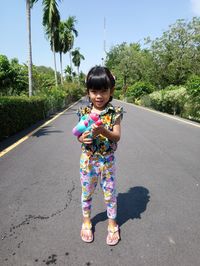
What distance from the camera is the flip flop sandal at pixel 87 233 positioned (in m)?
2.64

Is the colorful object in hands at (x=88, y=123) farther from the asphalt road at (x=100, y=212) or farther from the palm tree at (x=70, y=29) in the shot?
the palm tree at (x=70, y=29)

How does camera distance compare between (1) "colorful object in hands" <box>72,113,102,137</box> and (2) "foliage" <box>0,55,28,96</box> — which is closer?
(1) "colorful object in hands" <box>72,113,102,137</box>

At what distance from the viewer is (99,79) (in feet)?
7.60

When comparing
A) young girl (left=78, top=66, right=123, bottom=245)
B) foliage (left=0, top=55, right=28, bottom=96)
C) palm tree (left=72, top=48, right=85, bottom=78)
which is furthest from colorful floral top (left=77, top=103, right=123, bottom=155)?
palm tree (left=72, top=48, right=85, bottom=78)

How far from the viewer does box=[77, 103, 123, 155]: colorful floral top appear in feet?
7.98

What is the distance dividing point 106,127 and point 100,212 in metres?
1.35

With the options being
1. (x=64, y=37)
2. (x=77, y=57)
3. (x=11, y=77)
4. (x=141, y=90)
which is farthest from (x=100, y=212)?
(x=77, y=57)

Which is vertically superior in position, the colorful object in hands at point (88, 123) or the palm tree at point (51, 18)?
the palm tree at point (51, 18)

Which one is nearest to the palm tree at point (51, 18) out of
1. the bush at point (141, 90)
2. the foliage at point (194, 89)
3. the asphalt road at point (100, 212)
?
the bush at point (141, 90)

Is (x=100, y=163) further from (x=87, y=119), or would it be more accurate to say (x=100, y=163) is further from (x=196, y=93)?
(x=196, y=93)

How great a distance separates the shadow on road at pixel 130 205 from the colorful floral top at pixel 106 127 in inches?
39.2

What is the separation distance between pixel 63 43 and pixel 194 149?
38777mm

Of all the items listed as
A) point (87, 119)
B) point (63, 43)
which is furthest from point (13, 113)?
point (63, 43)

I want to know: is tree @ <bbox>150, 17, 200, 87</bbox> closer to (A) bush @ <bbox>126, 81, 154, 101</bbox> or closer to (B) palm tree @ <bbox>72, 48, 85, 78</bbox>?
(A) bush @ <bbox>126, 81, 154, 101</bbox>
